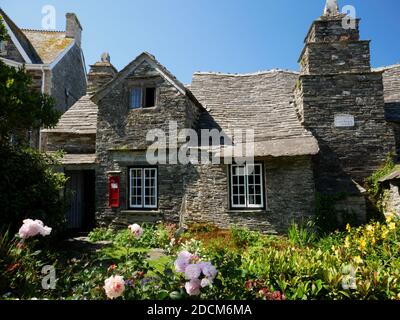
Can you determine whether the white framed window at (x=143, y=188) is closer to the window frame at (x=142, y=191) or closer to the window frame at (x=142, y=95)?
the window frame at (x=142, y=191)

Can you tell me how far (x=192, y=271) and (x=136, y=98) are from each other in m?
10.7

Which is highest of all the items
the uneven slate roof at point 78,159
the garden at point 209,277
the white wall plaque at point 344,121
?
the white wall plaque at point 344,121

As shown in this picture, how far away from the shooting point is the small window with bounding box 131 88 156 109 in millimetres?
12930

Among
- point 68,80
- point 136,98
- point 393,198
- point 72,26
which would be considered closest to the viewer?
point 393,198

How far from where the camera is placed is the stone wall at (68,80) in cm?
1806

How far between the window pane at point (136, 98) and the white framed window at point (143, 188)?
2.64m

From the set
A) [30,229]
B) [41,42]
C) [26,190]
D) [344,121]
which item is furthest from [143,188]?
[41,42]

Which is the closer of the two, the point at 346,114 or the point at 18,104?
the point at 18,104

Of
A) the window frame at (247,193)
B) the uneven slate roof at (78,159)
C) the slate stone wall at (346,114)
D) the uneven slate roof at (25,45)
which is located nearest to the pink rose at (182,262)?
the window frame at (247,193)

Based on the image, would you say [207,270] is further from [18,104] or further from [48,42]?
[48,42]

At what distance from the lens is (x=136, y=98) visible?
13.0m
